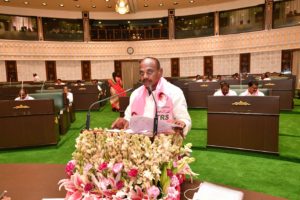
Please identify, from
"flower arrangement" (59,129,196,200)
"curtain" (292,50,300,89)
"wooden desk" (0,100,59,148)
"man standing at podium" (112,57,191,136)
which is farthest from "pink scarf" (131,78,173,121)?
"curtain" (292,50,300,89)

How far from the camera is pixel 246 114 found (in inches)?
170

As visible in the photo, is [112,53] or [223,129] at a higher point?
[112,53]

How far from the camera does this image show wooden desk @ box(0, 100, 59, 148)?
15.8ft

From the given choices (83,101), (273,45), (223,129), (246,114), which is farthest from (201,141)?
(273,45)

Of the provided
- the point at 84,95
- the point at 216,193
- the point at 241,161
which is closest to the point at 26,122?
the point at 241,161

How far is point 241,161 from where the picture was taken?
397 centimetres

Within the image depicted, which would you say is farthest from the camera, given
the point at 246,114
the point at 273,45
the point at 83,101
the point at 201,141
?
the point at 273,45

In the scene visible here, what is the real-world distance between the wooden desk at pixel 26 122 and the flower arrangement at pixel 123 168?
4.30 m

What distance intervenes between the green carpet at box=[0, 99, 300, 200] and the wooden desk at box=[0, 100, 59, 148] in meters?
0.20

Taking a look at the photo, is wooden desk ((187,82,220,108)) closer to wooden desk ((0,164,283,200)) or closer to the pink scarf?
the pink scarf

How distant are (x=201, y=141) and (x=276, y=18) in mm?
11995

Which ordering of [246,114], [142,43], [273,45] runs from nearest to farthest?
[246,114] → [273,45] → [142,43]

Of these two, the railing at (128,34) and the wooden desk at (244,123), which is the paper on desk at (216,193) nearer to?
the wooden desk at (244,123)

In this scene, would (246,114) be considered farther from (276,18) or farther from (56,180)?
(276,18)
